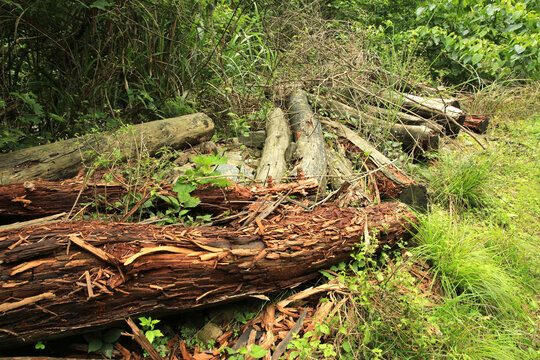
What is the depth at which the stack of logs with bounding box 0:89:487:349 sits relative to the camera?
5.08ft

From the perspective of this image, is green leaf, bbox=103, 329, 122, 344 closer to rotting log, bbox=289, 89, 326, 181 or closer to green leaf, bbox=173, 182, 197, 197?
green leaf, bbox=173, 182, 197, 197

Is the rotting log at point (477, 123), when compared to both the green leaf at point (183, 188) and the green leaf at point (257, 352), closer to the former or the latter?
the green leaf at point (183, 188)

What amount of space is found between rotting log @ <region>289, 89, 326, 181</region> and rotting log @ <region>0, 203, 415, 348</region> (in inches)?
32.1

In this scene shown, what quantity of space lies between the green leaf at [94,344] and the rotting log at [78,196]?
3.10 ft

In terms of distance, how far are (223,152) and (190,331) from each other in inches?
85.5

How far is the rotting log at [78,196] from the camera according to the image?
224 cm

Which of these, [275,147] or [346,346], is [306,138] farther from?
[346,346]

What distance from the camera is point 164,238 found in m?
1.81

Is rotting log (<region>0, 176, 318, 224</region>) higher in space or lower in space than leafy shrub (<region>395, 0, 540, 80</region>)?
lower

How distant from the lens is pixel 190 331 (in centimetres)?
190

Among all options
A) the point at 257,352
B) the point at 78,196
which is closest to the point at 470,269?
the point at 257,352

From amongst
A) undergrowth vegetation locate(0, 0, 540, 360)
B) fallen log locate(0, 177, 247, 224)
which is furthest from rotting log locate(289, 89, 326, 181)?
fallen log locate(0, 177, 247, 224)

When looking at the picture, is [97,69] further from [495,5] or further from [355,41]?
[495,5]

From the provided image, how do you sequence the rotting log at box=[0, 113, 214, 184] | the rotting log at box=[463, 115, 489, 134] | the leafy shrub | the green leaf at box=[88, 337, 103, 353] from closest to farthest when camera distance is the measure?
the green leaf at box=[88, 337, 103, 353] → the rotting log at box=[0, 113, 214, 184] → the rotting log at box=[463, 115, 489, 134] → the leafy shrub
